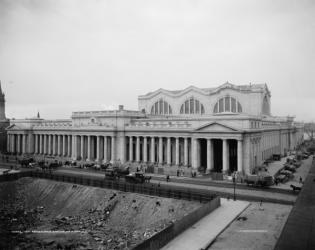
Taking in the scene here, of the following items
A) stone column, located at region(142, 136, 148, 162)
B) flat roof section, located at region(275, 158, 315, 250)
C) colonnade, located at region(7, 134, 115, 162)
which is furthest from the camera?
colonnade, located at region(7, 134, 115, 162)

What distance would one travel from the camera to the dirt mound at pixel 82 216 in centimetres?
3425

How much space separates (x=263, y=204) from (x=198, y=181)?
17.6 metres

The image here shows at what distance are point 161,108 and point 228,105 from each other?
22511 mm

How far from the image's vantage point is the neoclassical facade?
209ft

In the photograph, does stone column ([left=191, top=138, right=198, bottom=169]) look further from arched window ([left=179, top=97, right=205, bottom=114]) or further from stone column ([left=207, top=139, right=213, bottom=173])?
arched window ([left=179, top=97, right=205, bottom=114])

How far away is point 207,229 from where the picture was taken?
1180 inches

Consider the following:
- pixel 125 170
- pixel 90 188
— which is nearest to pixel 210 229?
pixel 90 188

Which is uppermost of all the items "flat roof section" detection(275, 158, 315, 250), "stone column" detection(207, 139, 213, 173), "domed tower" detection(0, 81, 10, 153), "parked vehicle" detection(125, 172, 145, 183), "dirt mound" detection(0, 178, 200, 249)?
"domed tower" detection(0, 81, 10, 153)

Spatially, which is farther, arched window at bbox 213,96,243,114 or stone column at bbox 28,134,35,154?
stone column at bbox 28,134,35,154

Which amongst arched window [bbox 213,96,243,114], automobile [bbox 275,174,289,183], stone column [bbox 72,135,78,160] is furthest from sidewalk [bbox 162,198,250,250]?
stone column [bbox 72,135,78,160]

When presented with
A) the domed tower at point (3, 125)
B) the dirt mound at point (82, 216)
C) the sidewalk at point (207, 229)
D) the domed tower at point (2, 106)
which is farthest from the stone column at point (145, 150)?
the domed tower at point (2, 106)

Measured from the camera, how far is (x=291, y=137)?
119875 mm

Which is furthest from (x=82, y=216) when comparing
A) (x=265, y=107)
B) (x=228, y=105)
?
(x=265, y=107)

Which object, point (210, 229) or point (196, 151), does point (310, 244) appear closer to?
point (210, 229)
